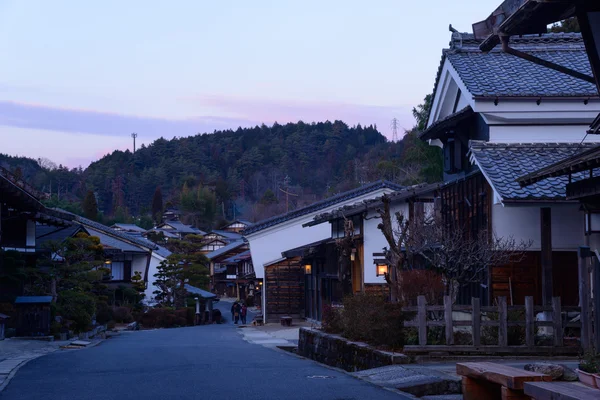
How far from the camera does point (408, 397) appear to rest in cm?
1134

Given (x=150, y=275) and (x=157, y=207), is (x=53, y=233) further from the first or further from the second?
(x=157, y=207)

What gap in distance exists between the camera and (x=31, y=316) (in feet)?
91.2

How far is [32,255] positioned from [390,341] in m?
22.6

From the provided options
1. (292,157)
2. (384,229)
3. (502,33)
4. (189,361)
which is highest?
(292,157)

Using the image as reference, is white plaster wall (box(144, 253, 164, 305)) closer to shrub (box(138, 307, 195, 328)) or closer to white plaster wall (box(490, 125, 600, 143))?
shrub (box(138, 307, 195, 328))

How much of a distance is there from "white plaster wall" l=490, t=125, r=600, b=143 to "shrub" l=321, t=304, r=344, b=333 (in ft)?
21.1

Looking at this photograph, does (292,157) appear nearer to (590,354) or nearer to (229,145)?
(229,145)

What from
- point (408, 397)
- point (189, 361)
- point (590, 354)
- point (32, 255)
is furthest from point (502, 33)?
point (32, 255)

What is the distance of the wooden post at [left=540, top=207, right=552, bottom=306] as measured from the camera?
17.1m

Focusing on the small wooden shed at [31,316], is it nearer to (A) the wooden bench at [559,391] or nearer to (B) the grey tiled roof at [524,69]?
(B) the grey tiled roof at [524,69]

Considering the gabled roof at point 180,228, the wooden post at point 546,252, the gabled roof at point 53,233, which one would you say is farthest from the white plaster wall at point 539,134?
the gabled roof at point 180,228

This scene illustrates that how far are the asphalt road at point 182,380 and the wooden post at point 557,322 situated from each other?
4.30 meters

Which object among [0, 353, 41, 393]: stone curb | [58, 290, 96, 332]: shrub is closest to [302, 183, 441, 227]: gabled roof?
[58, 290, 96, 332]: shrub

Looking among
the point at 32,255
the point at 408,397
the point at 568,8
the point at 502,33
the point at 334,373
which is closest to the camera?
the point at 568,8
